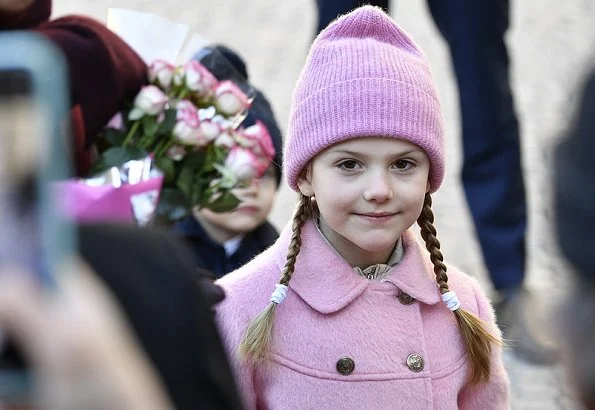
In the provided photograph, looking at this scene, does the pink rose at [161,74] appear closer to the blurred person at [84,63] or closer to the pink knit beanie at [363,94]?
the blurred person at [84,63]

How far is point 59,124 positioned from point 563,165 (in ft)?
1.71

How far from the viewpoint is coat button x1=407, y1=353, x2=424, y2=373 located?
2.30 m

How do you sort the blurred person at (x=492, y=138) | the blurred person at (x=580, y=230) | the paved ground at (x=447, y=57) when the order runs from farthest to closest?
the paved ground at (x=447, y=57) < the blurred person at (x=492, y=138) < the blurred person at (x=580, y=230)

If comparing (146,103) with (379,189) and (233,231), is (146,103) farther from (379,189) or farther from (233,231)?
(233,231)

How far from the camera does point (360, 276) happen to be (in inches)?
93.6

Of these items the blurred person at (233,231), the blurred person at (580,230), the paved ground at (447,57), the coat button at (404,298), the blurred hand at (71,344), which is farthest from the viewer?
the paved ground at (447,57)

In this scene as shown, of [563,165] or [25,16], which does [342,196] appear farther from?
[563,165]

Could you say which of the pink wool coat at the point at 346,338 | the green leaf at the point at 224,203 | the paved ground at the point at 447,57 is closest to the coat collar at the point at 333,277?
the pink wool coat at the point at 346,338

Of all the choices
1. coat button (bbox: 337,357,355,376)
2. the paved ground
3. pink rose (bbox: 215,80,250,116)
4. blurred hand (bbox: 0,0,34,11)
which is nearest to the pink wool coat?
coat button (bbox: 337,357,355,376)

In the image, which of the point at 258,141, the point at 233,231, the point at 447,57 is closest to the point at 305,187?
the point at 258,141

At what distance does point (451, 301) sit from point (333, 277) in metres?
0.25

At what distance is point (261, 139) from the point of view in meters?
2.78

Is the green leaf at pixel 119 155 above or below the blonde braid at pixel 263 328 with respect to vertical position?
above

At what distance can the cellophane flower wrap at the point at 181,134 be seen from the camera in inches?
95.4
